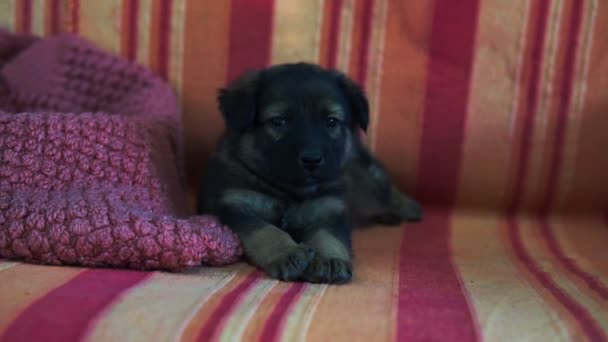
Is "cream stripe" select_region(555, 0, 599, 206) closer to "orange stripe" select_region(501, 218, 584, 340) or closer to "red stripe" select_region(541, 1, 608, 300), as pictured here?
"red stripe" select_region(541, 1, 608, 300)

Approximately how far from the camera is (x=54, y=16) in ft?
8.71

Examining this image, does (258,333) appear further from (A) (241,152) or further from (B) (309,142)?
(A) (241,152)

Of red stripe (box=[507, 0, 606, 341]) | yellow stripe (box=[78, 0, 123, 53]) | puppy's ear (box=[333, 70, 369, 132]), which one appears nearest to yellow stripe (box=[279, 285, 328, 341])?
puppy's ear (box=[333, 70, 369, 132])

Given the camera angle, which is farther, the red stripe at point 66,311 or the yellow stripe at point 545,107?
the yellow stripe at point 545,107

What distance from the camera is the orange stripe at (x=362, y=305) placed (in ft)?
4.53

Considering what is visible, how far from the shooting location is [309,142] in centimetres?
205

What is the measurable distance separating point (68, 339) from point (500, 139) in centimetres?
177

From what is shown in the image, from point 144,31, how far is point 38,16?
15.7 inches

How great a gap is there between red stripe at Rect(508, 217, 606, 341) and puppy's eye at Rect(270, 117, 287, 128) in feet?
2.58

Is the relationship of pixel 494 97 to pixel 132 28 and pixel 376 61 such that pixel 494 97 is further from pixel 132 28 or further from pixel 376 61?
pixel 132 28

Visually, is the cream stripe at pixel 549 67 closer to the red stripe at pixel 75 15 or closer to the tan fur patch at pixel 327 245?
the tan fur patch at pixel 327 245

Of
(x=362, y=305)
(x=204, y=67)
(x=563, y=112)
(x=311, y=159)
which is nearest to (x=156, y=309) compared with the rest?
(x=362, y=305)

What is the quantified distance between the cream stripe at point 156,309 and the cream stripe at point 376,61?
1.15 m

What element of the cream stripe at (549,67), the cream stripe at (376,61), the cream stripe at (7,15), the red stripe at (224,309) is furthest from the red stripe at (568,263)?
the cream stripe at (7,15)
